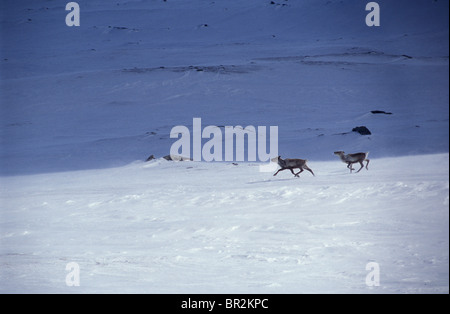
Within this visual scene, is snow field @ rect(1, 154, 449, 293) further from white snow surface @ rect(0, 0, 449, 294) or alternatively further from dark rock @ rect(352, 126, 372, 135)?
dark rock @ rect(352, 126, 372, 135)

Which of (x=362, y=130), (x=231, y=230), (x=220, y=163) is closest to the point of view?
(x=231, y=230)

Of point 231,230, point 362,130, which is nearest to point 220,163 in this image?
point 362,130

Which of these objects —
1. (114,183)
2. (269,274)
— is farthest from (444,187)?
(114,183)

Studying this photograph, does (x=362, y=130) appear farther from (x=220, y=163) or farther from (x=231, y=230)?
(x=231, y=230)

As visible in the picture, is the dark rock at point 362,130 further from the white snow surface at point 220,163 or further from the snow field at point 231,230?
the snow field at point 231,230

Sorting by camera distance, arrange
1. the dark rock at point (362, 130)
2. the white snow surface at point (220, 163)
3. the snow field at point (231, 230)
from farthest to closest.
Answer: the dark rock at point (362, 130) < the white snow surface at point (220, 163) < the snow field at point (231, 230)

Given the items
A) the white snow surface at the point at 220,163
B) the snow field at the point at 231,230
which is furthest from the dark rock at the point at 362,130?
the snow field at the point at 231,230

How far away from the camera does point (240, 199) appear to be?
602cm

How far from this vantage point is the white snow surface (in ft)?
13.9

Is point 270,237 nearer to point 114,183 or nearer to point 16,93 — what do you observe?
point 114,183

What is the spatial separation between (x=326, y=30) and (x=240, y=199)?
7.65 metres

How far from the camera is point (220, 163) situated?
25.4ft

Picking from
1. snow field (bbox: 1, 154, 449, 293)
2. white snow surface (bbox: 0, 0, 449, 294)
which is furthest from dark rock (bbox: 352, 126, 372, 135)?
snow field (bbox: 1, 154, 449, 293)

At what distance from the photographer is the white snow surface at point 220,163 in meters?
4.23
